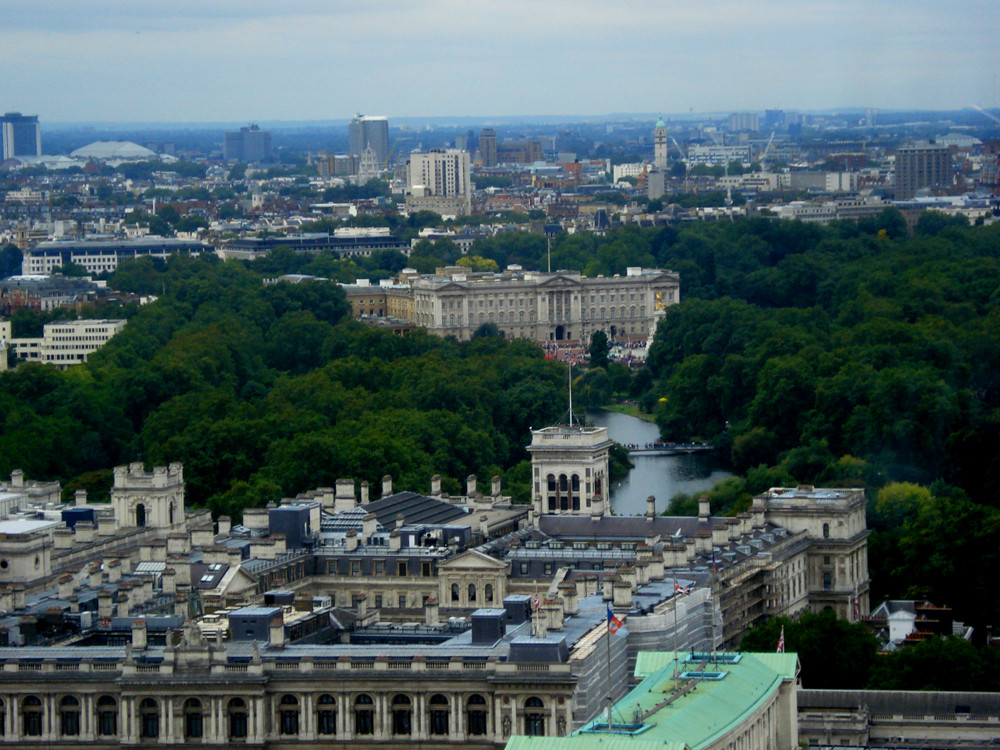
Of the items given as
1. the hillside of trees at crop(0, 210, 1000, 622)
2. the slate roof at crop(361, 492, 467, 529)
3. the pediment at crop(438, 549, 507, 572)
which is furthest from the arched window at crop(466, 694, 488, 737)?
the hillside of trees at crop(0, 210, 1000, 622)

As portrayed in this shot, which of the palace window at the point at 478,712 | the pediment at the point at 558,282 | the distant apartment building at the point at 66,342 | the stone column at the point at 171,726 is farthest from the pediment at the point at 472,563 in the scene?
the pediment at the point at 558,282

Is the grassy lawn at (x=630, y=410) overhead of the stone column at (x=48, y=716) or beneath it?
beneath

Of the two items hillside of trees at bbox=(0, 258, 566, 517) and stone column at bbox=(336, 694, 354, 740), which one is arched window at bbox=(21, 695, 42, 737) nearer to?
stone column at bbox=(336, 694, 354, 740)

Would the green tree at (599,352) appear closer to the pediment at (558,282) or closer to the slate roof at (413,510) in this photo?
the pediment at (558,282)

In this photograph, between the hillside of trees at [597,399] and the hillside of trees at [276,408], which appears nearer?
the hillside of trees at [597,399]

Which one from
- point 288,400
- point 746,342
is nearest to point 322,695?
point 288,400

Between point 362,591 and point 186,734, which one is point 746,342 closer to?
point 362,591
